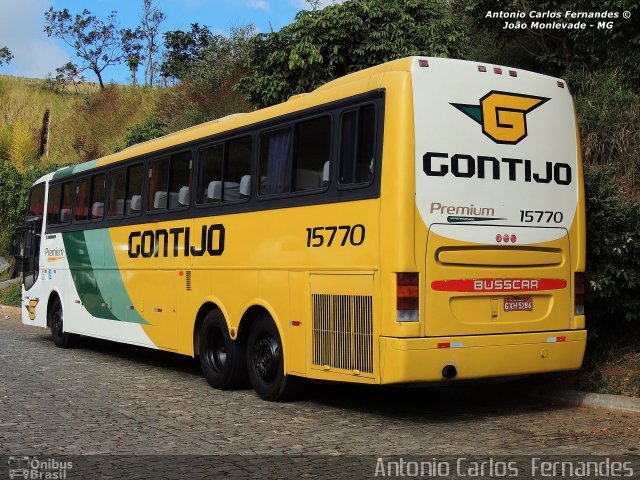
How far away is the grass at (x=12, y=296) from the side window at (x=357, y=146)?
18.5m

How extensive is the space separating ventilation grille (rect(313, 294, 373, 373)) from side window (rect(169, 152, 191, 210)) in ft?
11.1

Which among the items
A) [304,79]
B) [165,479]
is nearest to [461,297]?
[165,479]

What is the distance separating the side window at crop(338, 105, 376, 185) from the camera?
320 inches

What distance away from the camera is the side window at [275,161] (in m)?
9.27

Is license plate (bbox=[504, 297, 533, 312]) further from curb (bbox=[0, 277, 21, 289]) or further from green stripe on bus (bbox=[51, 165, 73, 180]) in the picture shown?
curb (bbox=[0, 277, 21, 289])

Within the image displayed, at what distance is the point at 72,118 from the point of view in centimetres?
4403

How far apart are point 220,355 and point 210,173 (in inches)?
88.9

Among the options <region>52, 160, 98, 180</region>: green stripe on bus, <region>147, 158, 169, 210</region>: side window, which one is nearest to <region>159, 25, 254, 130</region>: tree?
<region>52, 160, 98, 180</region>: green stripe on bus

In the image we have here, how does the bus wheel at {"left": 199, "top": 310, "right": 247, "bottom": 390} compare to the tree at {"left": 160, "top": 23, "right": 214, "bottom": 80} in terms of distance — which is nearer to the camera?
the bus wheel at {"left": 199, "top": 310, "right": 247, "bottom": 390}

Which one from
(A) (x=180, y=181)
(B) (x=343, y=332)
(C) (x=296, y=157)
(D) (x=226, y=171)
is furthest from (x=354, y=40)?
(B) (x=343, y=332)

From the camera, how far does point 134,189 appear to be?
41.8ft

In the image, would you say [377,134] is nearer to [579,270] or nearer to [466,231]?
[466,231]

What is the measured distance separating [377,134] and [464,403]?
→ 326cm
